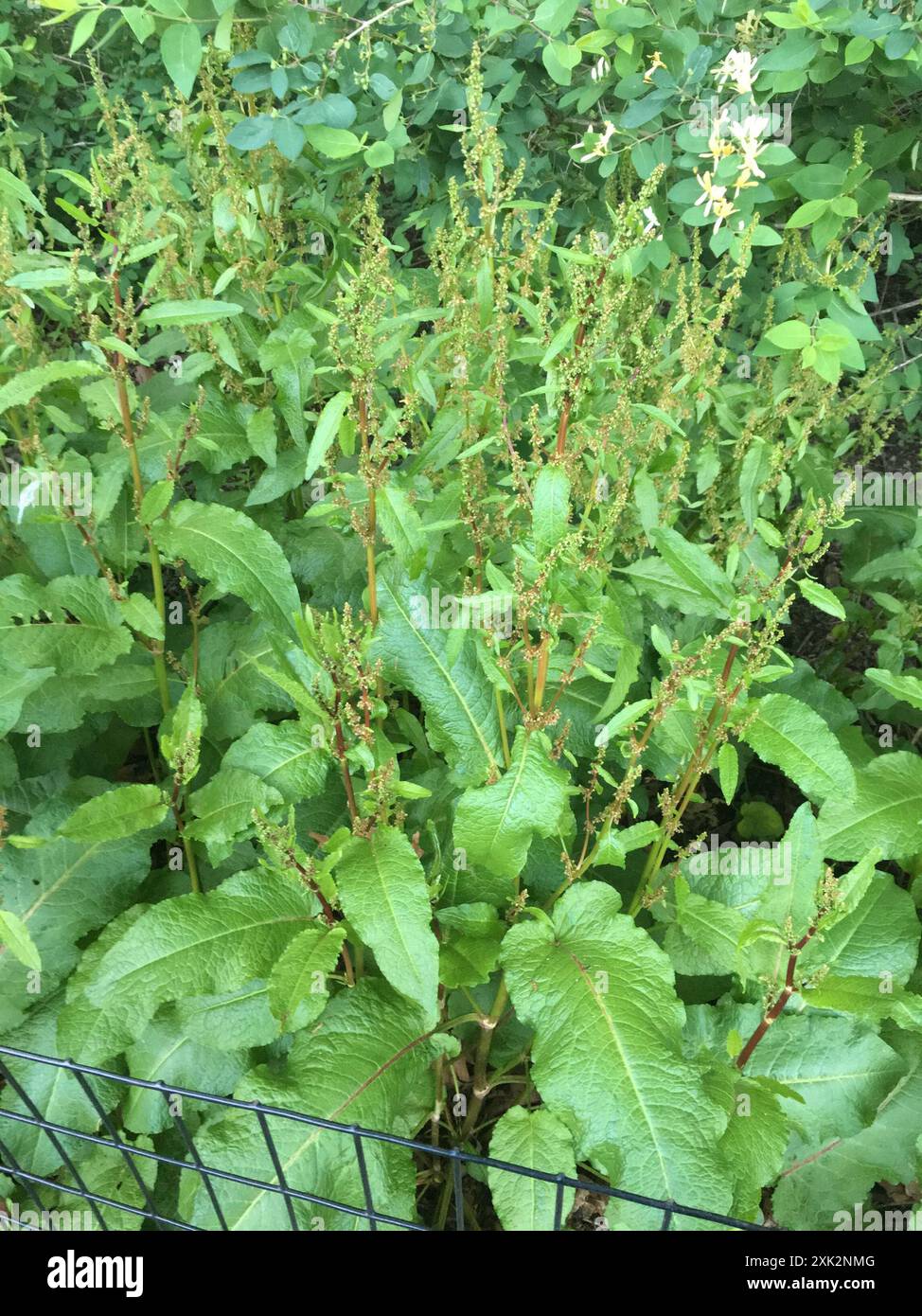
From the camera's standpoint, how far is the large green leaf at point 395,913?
155cm

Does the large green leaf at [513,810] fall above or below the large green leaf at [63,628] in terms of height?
below

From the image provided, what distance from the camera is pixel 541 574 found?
1.49 metres

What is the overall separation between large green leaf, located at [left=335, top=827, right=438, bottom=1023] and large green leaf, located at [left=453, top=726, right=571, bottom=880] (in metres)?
0.12

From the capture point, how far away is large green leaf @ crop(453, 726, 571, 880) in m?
1.66

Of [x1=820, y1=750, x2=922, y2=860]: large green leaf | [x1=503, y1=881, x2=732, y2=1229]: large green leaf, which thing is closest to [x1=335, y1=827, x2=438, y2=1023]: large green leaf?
[x1=503, y1=881, x2=732, y2=1229]: large green leaf

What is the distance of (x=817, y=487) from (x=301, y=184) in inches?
63.3

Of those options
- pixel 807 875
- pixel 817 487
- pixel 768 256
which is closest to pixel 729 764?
pixel 807 875

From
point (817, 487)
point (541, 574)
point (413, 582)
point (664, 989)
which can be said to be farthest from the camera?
point (817, 487)

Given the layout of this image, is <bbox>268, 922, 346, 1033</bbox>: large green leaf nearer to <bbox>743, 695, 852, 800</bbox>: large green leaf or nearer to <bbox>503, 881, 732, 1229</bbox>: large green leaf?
<bbox>503, 881, 732, 1229</bbox>: large green leaf

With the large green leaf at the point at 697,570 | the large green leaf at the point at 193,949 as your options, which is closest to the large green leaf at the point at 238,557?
the large green leaf at the point at 193,949

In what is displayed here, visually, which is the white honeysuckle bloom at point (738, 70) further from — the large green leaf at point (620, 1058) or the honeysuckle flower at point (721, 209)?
the large green leaf at point (620, 1058)

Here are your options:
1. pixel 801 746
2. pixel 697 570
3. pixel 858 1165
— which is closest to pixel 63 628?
pixel 697 570

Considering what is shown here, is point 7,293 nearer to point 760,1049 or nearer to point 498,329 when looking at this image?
point 498,329

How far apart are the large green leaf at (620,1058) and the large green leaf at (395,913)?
0.71ft
